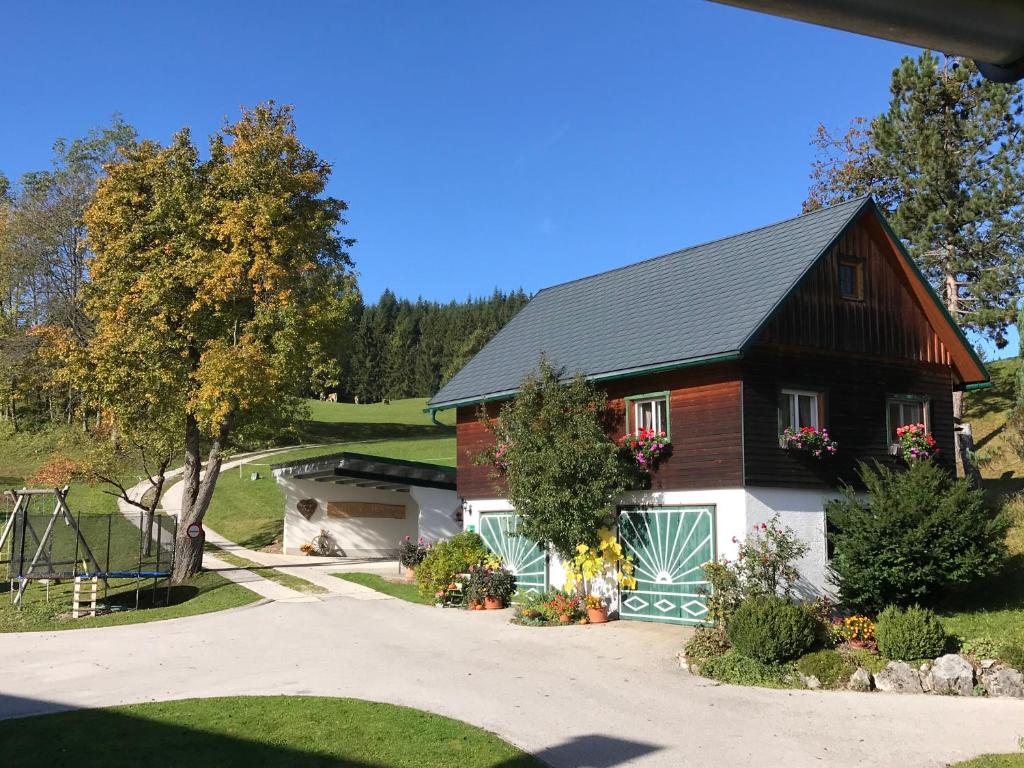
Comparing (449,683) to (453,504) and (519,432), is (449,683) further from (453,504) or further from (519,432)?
(453,504)

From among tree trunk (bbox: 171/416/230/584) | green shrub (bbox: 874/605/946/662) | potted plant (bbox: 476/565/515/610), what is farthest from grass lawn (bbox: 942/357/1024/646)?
tree trunk (bbox: 171/416/230/584)

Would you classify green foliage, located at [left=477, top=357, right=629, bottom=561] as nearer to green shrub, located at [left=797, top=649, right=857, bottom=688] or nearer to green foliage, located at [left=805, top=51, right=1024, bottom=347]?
green shrub, located at [left=797, top=649, right=857, bottom=688]

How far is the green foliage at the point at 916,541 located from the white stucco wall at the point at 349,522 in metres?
20.0

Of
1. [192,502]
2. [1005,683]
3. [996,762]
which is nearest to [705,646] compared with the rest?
[1005,683]

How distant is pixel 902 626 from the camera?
42.7 ft

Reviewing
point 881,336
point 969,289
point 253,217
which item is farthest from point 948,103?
point 253,217

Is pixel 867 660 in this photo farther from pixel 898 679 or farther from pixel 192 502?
pixel 192 502

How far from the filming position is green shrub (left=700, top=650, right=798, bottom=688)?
42.9 feet

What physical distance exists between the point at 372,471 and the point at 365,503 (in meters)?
5.58

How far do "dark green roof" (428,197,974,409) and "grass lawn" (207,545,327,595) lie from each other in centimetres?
607

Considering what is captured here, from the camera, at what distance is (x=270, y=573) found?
2717 cm

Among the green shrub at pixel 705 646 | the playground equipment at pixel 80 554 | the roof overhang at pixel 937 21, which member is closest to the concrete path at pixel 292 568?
the playground equipment at pixel 80 554

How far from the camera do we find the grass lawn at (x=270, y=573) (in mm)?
24125

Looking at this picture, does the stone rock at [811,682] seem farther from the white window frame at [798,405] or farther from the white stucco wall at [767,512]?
the white window frame at [798,405]
